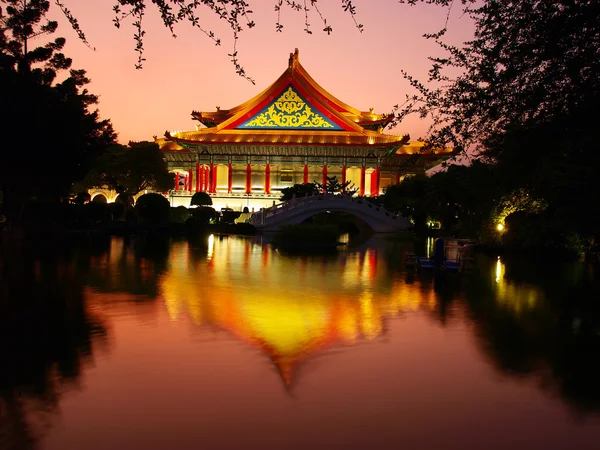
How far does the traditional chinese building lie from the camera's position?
170 ft

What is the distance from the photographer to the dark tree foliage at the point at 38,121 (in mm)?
23688

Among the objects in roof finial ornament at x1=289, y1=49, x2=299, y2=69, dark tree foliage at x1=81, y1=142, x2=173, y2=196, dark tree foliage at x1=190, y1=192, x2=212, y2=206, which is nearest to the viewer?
dark tree foliage at x1=190, y1=192, x2=212, y2=206

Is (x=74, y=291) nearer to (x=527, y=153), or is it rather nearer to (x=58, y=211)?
(x=527, y=153)

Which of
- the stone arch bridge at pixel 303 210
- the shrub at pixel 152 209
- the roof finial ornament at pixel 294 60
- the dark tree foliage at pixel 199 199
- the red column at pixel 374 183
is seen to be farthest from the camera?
the red column at pixel 374 183

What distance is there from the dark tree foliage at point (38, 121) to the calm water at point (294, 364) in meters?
10.6

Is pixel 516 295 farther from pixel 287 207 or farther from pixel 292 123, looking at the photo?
pixel 292 123

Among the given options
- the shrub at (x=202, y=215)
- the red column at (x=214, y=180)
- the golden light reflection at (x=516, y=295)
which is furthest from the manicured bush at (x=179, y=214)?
the golden light reflection at (x=516, y=295)

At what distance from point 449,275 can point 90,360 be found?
11.2 metres

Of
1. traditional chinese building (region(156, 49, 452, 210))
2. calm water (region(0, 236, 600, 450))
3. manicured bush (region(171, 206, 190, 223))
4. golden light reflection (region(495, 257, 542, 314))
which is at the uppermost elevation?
traditional chinese building (region(156, 49, 452, 210))

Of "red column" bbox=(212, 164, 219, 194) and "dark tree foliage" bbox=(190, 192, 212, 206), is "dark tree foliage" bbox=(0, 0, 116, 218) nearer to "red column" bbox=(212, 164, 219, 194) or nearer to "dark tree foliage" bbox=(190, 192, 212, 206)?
"dark tree foliage" bbox=(190, 192, 212, 206)

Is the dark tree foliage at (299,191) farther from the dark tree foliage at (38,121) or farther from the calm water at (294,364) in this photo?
the calm water at (294,364)

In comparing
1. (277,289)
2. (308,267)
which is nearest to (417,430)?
(277,289)

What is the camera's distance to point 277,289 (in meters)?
13.6

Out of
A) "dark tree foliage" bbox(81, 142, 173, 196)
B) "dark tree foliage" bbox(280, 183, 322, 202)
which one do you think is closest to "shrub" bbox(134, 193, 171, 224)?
"dark tree foliage" bbox(280, 183, 322, 202)
